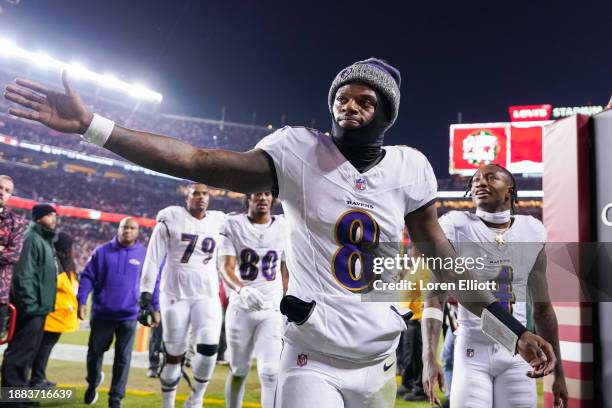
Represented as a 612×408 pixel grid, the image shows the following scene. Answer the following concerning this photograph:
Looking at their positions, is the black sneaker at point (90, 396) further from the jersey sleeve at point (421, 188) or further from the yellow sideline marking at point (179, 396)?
the jersey sleeve at point (421, 188)

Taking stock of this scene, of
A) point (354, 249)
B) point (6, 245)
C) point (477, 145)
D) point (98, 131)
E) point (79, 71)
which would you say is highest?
point (79, 71)

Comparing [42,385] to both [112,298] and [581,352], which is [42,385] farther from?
[581,352]

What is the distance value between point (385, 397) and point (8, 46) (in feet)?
122

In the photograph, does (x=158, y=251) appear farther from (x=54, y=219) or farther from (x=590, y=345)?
(x=590, y=345)

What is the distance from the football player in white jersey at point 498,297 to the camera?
10.2 ft

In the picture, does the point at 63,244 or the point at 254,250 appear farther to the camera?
the point at 63,244

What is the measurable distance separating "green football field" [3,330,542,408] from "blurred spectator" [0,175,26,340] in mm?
1417

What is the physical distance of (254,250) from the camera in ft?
17.7

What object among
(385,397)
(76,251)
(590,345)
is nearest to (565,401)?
(590,345)

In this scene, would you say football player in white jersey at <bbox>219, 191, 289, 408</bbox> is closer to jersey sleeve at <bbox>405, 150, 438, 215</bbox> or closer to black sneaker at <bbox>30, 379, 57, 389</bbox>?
black sneaker at <bbox>30, 379, 57, 389</bbox>

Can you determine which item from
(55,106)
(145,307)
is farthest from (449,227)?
(145,307)

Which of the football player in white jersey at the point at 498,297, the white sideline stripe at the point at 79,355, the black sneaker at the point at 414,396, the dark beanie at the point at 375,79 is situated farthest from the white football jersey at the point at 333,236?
the white sideline stripe at the point at 79,355

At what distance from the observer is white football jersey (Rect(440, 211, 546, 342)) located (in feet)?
11.2

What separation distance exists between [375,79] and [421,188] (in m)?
0.51
